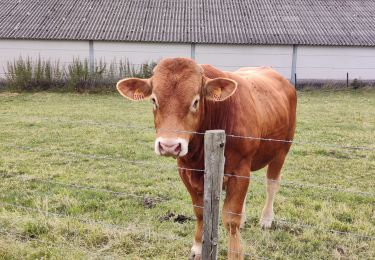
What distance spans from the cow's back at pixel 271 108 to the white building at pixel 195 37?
16.9m

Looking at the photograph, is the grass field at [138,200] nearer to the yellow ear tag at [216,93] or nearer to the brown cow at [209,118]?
the brown cow at [209,118]

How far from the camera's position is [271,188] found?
4.96 metres

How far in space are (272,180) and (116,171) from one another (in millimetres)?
2693

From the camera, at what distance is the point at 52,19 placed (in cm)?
2292

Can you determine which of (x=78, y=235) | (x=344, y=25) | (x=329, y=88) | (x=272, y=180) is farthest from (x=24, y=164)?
(x=344, y=25)

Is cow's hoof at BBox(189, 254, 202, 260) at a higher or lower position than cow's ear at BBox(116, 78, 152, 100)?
A: lower

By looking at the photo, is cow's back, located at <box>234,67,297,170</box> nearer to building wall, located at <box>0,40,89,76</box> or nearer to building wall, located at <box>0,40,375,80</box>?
building wall, located at <box>0,40,375,80</box>

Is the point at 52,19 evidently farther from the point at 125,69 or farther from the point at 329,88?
the point at 329,88

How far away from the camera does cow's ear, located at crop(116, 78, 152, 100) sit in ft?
11.4

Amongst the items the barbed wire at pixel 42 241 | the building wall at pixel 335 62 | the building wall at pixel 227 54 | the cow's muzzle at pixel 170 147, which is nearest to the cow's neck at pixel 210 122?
the cow's muzzle at pixel 170 147

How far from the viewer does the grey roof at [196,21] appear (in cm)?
2195

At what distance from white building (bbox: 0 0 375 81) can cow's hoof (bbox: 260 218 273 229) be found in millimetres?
17597

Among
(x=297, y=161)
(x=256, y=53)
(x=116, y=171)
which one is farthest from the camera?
(x=256, y=53)

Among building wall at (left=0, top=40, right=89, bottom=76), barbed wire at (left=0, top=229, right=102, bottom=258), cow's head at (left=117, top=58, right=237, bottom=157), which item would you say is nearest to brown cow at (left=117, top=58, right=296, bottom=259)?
cow's head at (left=117, top=58, right=237, bottom=157)
